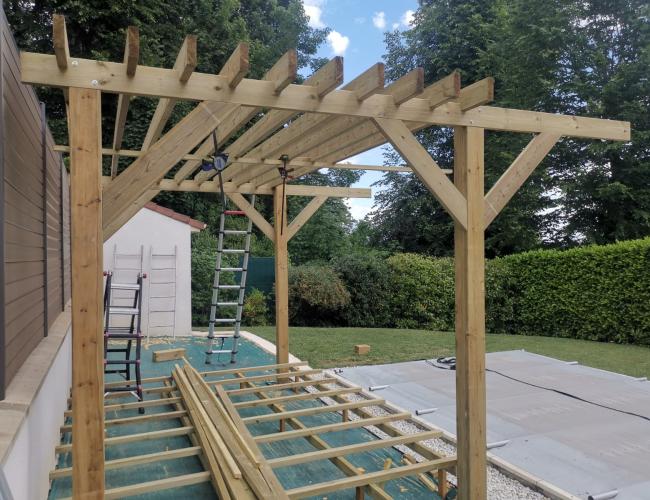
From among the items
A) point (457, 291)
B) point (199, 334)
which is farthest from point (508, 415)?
point (199, 334)

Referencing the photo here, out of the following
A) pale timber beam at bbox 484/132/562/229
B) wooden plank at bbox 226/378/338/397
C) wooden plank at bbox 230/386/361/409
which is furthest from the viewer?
wooden plank at bbox 226/378/338/397

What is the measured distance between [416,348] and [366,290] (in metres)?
3.73

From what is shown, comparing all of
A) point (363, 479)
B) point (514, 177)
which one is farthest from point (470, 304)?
point (363, 479)

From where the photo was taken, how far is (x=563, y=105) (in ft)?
51.6

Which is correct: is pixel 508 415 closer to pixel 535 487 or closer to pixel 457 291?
pixel 535 487

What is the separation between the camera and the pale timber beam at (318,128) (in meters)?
2.81

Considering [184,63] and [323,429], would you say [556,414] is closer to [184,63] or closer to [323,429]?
[323,429]

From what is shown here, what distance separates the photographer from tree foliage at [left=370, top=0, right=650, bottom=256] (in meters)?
14.1

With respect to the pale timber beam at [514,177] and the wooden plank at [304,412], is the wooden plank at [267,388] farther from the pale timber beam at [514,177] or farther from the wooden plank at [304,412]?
the pale timber beam at [514,177]

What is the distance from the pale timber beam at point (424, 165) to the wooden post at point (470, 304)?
0.25 ft

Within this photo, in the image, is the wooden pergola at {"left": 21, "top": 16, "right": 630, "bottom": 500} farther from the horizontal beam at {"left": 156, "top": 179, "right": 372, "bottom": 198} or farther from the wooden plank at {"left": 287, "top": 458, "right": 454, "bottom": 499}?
the horizontal beam at {"left": 156, "top": 179, "right": 372, "bottom": 198}

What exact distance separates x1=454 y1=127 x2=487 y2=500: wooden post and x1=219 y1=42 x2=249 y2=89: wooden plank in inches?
57.2

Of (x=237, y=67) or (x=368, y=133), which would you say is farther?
(x=368, y=133)

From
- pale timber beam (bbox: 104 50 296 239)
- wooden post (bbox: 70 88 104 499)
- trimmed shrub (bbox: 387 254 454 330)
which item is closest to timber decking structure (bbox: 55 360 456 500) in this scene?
wooden post (bbox: 70 88 104 499)
